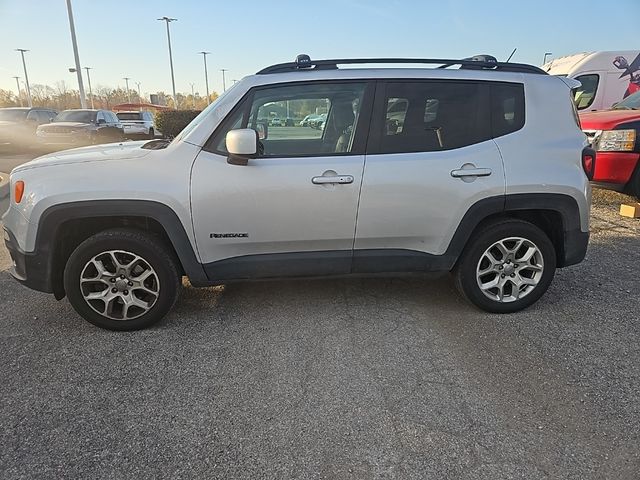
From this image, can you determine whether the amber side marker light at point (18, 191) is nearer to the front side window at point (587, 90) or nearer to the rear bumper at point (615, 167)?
the rear bumper at point (615, 167)

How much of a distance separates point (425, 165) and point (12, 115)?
18.7 meters

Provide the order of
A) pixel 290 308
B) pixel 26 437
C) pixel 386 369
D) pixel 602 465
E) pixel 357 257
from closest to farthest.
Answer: pixel 602 465
pixel 26 437
pixel 386 369
pixel 357 257
pixel 290 308

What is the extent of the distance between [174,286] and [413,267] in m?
1.77

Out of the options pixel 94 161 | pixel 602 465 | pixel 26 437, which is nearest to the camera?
pixel 602 465

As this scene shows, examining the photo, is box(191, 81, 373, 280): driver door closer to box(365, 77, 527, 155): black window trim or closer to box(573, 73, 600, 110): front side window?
box(365, 77, 527, 155): black window trim

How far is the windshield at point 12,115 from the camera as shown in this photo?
55.1 feet

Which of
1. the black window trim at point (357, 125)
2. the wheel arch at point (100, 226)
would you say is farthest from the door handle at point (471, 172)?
the wheel arch at point (100, 226)

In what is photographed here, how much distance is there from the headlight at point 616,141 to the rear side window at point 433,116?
4.23m

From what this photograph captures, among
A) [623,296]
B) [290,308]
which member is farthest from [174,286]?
[623,296]

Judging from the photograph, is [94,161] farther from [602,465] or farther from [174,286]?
[602,465]

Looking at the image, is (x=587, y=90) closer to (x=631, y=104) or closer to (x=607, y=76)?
(x=607, y=76)

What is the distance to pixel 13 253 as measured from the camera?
328cm

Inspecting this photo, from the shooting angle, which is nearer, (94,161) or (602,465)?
(602,465)

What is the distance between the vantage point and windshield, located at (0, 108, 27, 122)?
1678cm
